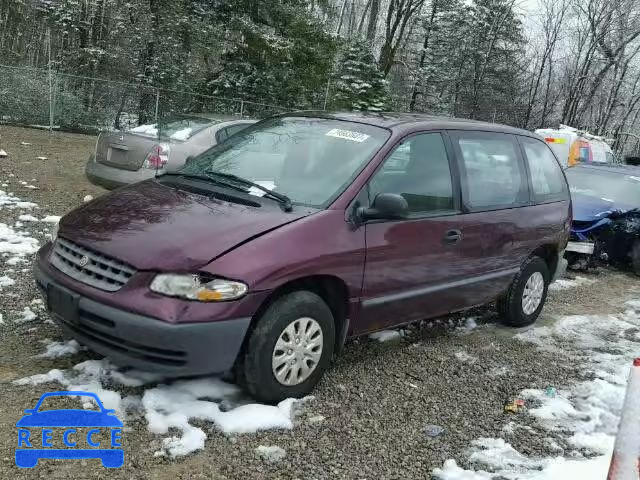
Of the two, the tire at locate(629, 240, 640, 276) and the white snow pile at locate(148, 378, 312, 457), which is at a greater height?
the tire at locate(629, 240, 640, 276)

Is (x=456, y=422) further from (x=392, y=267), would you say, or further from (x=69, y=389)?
(x=69, y=389)

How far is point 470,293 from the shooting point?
4949 mm

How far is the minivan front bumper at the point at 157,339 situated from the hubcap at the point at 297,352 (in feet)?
0.94

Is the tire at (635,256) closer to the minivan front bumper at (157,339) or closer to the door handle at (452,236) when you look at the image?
the door handle at (452,236)

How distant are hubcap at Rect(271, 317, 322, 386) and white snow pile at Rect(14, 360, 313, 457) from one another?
0.17 meters

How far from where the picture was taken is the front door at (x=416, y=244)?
13.2 feet

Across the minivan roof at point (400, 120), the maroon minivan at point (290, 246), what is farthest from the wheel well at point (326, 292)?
the minivan roof at point (400, 120)

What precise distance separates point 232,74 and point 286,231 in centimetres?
1775

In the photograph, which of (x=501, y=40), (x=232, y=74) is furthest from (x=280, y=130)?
(x=501, y=40)

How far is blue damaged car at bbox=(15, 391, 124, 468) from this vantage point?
115 inches

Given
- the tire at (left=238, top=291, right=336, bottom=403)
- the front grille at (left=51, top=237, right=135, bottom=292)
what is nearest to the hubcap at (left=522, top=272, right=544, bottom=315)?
the tire at (left=238, top=291, right=336, bottom=403)

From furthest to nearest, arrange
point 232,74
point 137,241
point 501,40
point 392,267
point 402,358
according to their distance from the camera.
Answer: point 501,40
point 232,74
point 402,358
point 392,267
point 137,241

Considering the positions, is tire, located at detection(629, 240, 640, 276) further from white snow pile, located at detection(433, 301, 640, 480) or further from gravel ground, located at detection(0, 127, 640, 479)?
gravel ground, located at detection(0, 127, 640, 479)

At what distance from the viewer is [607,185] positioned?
10125 millimetres
